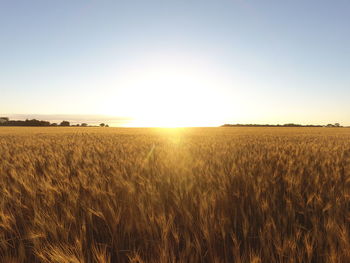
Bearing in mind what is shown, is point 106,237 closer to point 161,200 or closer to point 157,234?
point 157,234

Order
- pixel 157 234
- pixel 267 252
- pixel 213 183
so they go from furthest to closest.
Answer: pixel 213 183 < pixel 157 234 < pixel 267 252

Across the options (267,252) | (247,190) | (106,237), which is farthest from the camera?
(247,190)

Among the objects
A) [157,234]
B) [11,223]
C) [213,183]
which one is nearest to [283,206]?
[213,183]

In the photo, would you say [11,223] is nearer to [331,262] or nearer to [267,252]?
[267,252]

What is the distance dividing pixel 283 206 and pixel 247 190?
32 centimetres

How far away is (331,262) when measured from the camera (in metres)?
1.11

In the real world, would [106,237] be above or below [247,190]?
below

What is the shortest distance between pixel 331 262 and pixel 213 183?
1.35m

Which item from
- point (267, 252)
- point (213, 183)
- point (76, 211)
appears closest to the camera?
point (267, 252)

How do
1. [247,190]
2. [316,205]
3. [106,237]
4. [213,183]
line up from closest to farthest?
[106,237]
[316,205]
[247,190]
[213,183]

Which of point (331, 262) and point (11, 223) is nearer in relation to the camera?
point (331, 262)

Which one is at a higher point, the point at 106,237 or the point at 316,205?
the point at 316,205

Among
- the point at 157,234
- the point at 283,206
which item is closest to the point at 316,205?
the point at 283,206

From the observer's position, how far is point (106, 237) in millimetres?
1546
